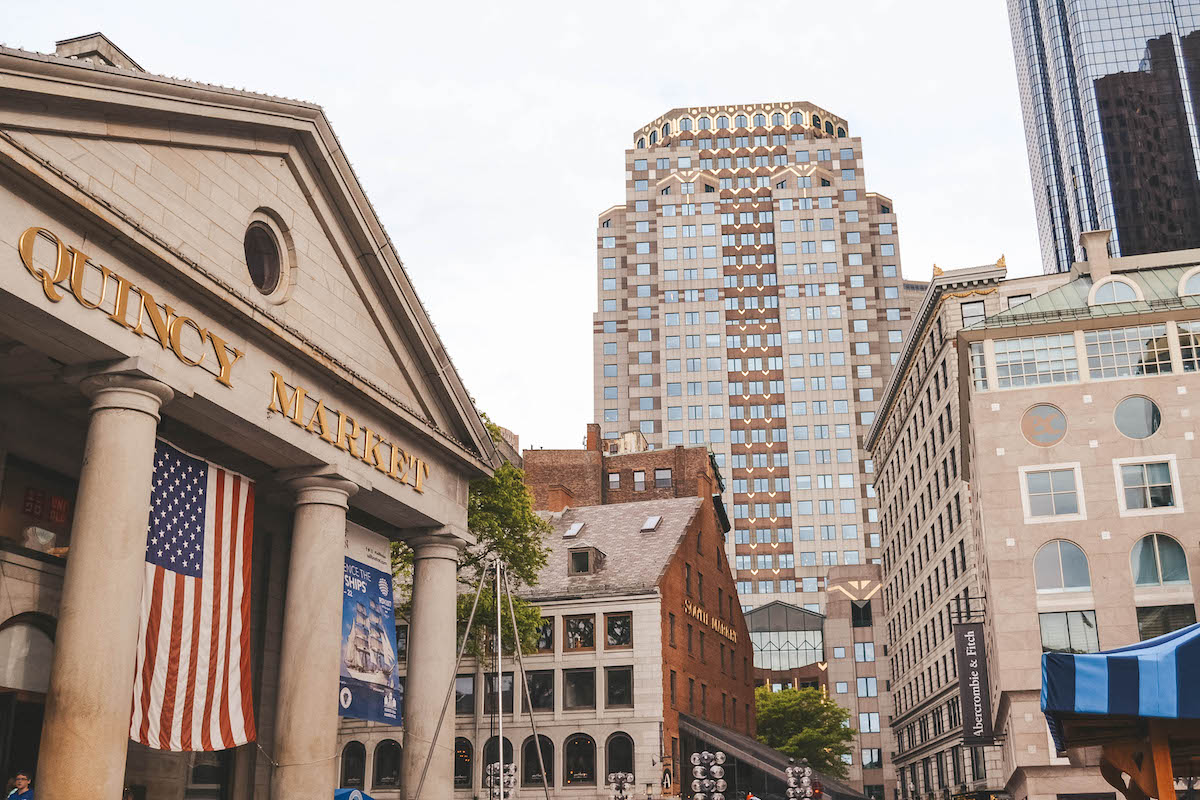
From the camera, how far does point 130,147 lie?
2070cm

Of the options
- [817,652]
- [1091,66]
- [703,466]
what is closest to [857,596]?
[817,652]

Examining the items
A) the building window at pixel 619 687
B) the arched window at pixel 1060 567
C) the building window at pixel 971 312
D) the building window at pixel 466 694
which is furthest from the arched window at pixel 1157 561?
the building window at pixel 466 694

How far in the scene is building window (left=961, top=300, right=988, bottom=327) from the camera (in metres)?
68.9

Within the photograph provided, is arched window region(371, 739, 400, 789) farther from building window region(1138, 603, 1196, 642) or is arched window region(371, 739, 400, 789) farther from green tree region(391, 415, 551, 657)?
building window region(1138, 603, 1196, 642)

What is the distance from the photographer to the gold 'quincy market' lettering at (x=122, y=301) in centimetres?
1775

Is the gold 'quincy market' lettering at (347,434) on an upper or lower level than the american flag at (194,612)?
upper

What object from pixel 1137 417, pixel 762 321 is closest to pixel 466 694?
pixel 1137 417

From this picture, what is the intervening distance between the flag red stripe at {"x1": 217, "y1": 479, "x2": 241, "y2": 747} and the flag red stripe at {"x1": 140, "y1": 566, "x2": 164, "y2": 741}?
79.1 inches

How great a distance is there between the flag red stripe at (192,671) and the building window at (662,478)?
73.6 m

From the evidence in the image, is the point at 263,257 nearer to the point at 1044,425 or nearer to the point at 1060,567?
the point at 1060,567

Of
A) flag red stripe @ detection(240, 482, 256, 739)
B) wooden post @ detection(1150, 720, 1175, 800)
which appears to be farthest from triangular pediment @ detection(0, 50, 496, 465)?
wooden post @ detection(1150, 720, 1175, 800)

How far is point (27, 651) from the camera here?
22.0 m

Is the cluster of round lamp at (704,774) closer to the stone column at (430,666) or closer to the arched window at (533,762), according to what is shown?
the arched window at (533,762)

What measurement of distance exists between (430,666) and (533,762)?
29.6 metres
